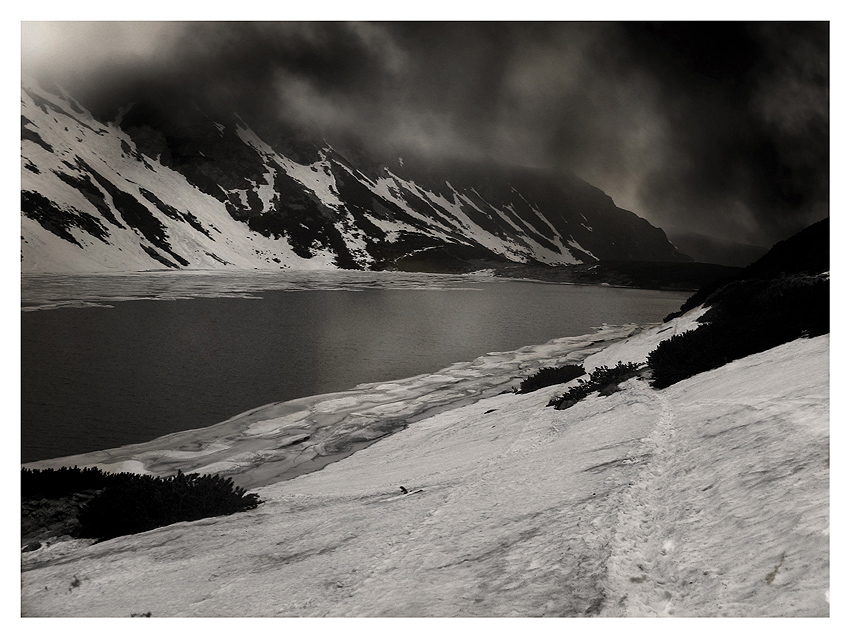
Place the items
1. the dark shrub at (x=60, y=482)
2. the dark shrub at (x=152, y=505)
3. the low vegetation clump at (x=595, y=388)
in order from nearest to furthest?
the dark shrub at (x=152, y=505) < the dark shrub at (x=60, y=482) < the low vegetation clump at (x=595, y=388)

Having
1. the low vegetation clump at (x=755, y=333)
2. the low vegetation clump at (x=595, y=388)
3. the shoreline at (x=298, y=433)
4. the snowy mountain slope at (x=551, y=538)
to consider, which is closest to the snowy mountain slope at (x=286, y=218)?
the shoreline at (x=298, y=433)

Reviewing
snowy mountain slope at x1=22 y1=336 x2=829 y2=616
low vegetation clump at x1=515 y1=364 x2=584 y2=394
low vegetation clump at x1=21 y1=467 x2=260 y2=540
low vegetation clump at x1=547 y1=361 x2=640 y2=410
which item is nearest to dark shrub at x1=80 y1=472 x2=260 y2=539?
low vegetation clump at x1=21 y1=467 x2=260 y2=540

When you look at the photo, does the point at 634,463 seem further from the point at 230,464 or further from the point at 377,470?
the point at 230,464

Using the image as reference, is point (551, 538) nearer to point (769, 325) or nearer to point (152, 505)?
point (152, 505)

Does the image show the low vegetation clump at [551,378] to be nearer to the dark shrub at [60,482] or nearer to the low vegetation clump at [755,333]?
the low vegetation clump at [755,333]

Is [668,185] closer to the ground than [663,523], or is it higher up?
higher up
